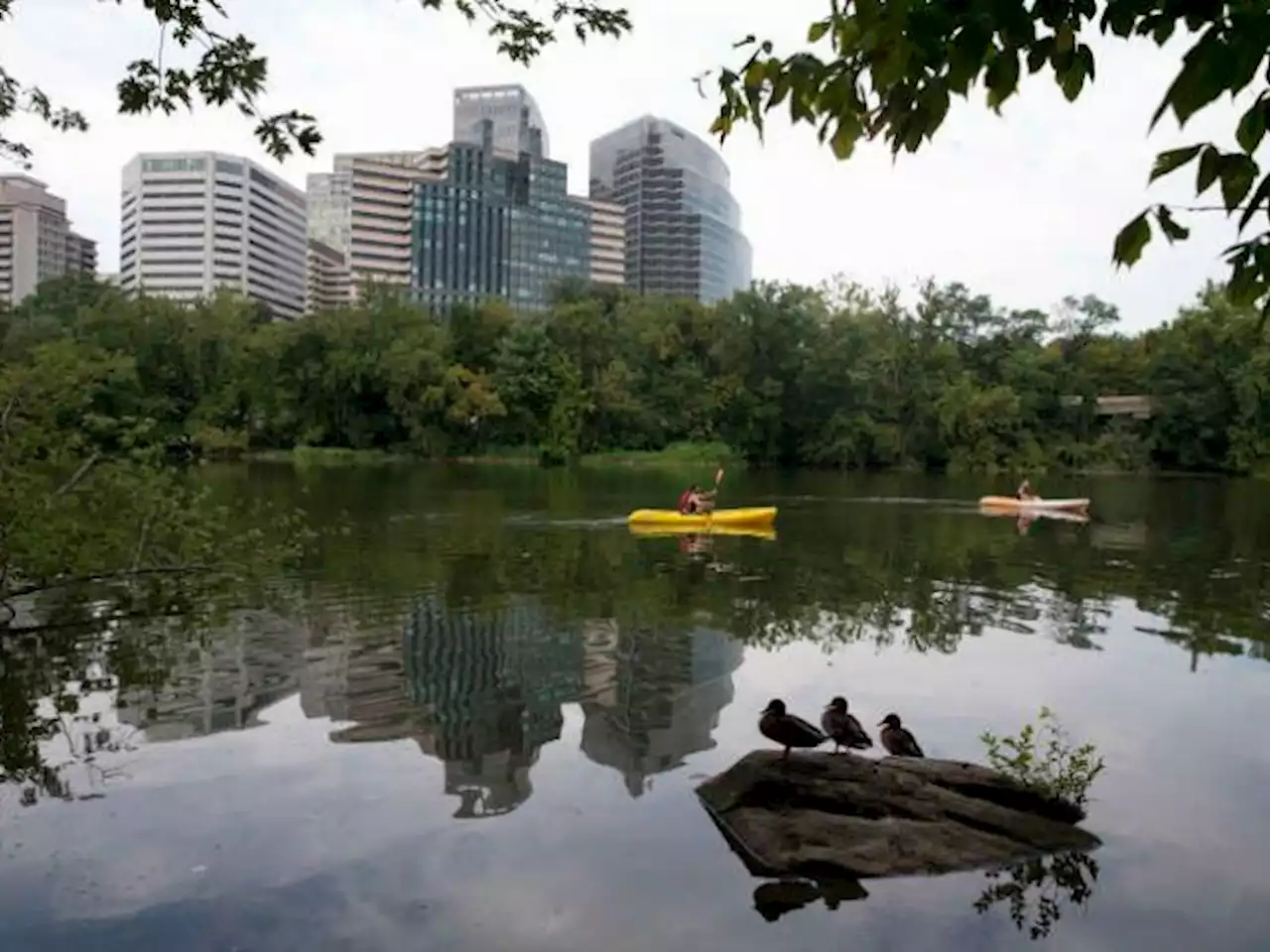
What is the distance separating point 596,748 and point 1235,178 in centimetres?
709

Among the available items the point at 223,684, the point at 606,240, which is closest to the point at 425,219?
the point at 606,240

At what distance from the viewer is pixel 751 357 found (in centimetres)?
6047

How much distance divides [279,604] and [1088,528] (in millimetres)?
19721

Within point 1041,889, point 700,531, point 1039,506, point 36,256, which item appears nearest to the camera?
point 1041,889

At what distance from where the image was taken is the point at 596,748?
820 cm

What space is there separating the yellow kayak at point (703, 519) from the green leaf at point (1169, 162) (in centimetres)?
2180

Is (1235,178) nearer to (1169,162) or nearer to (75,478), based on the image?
(1169,162)

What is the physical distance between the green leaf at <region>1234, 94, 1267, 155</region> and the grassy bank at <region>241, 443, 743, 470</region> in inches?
2067

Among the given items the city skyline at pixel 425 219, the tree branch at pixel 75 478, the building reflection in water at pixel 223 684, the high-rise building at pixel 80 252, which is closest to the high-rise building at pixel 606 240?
the city skyline at pixel 425 219

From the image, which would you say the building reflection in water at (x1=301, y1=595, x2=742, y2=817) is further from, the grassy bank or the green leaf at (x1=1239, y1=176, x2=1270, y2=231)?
the grassy bank

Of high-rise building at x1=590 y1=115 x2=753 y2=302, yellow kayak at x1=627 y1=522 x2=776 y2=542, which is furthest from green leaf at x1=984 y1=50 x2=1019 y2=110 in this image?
high-rise building at x1=590 y1=115 x2=753 y2=302

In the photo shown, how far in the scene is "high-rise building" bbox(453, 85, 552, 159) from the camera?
100625 millimetres

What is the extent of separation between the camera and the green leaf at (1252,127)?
167cm

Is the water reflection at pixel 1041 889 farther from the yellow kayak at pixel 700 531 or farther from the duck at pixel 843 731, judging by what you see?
the yellow kayak at pixel 700 531
